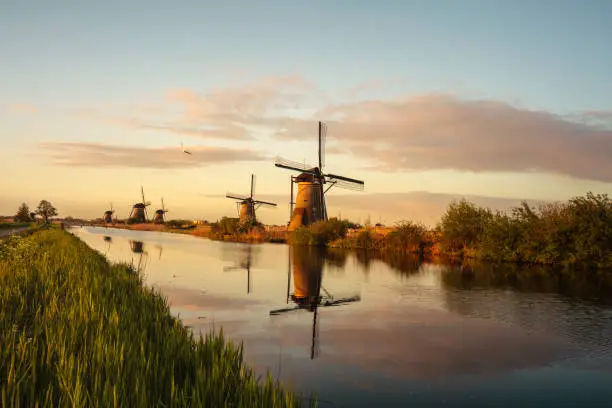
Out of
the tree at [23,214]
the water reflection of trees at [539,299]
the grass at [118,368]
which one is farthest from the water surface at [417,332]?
the tree at [23,214]

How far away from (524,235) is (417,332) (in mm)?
22359

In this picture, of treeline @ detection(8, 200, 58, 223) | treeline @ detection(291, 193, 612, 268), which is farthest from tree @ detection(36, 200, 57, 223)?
treeline @ detection(291, 193, 612, 268)

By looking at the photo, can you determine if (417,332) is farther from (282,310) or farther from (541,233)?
(541,233)

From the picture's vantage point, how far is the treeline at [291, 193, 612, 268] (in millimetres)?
27562

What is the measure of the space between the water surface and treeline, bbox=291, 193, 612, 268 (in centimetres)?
690

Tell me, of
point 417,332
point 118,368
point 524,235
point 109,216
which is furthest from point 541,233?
point 109,216

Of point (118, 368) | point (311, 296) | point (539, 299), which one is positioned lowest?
point (311, 296)

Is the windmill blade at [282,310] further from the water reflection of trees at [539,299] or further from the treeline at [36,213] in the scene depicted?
the treeline at [36,213]

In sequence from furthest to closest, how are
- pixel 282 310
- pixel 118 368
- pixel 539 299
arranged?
pixel 539 299 < pixel 282 310 < pixel 118 368

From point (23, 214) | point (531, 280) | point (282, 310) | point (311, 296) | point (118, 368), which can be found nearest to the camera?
point (118, 368)

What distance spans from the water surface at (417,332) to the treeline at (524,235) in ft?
22.7

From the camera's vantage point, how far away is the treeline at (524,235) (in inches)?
1085

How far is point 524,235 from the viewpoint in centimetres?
3014

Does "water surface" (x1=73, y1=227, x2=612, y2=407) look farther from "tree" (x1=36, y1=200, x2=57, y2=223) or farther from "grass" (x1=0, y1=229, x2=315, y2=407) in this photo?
"tree" (x1=36, y1=200, x2=57, y2=223)
